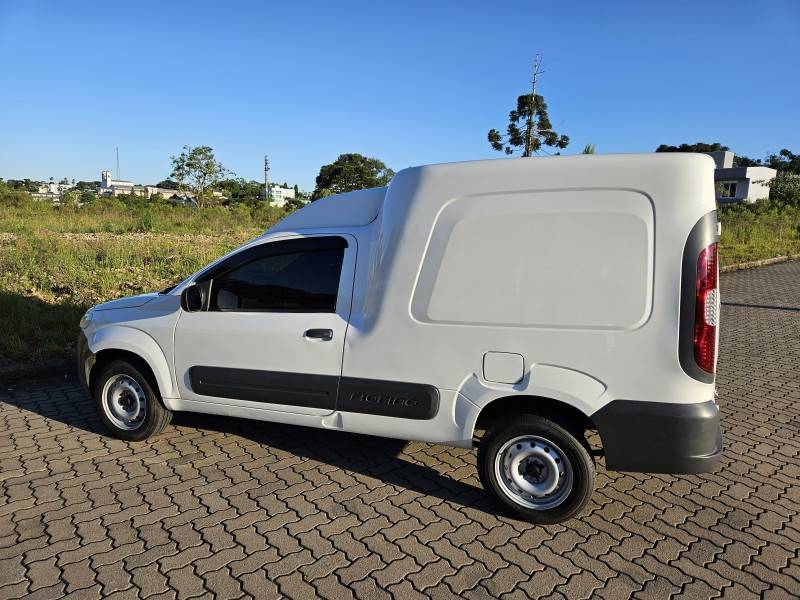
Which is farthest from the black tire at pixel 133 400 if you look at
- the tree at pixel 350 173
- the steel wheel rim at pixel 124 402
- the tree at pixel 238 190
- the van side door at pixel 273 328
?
the tree at pixel 350 173

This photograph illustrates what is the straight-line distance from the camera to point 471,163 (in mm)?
3129

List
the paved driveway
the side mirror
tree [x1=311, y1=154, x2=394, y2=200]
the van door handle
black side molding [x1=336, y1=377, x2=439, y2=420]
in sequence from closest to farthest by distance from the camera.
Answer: the paved driveway
black side molding [x1=336, y1=377, x2=439, y2=420]
the van door handle
the side mirror
tree [x1=311, y1=154, x2=394, y2=200]

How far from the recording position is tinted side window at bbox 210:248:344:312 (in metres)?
3.63

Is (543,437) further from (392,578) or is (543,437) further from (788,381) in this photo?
(788,381)

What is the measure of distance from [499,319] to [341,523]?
149cm

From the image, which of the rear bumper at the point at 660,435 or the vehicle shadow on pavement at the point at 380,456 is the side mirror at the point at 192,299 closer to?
the vehicle shadow on pavement at the point at 380,456

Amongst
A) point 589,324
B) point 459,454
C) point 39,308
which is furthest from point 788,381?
point 39,308

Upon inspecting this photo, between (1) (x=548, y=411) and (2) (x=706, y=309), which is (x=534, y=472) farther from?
(2) (x=706, y=309)

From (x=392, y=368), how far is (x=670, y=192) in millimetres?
1787

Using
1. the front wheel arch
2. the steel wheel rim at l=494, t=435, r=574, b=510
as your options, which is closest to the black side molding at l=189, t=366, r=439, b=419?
the front wheel arch

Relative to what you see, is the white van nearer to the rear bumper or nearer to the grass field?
the rear bumper

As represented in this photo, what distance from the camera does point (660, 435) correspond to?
9.49ft

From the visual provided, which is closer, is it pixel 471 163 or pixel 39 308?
pixel 471 163

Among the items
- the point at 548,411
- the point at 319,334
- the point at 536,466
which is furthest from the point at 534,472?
the point at 319,334
